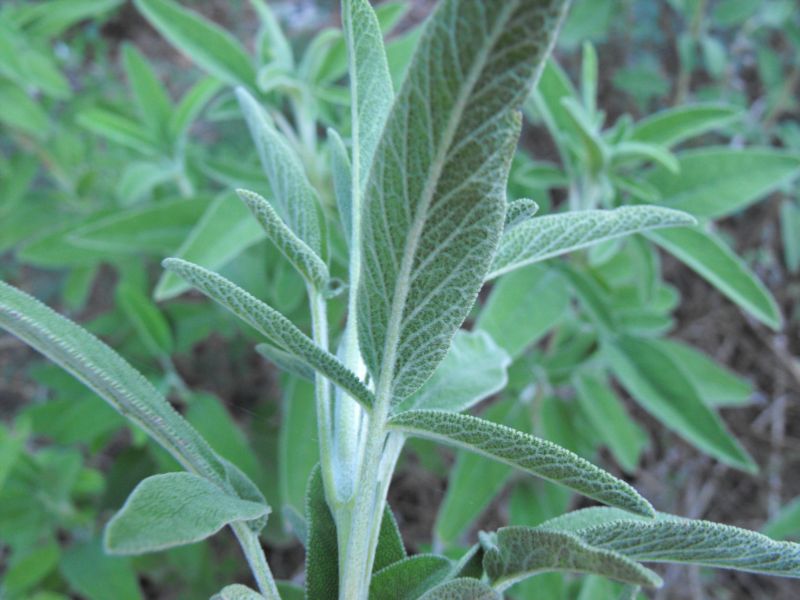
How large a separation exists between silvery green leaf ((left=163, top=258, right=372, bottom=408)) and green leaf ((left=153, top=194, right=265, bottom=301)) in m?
0.82

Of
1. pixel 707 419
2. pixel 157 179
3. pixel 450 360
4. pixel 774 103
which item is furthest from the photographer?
pixel 774 103

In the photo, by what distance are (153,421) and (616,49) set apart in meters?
2.99

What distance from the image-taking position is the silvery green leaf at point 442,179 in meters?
0.38

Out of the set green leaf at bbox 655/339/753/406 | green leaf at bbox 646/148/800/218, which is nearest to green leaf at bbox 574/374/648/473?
green leaf at bbox 655/339/753/406

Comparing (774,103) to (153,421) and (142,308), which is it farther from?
(153,421)

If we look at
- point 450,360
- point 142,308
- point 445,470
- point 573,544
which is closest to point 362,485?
point 573,544

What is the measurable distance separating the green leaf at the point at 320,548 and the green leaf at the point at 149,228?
1.03 metres

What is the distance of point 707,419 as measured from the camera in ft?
4.63

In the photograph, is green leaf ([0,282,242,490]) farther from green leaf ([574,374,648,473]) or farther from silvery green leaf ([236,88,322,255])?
green leaf ([574,374,648,473])

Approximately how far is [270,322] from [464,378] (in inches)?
13.5

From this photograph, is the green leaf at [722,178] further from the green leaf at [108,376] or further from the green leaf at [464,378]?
the green leaf at [108,376]

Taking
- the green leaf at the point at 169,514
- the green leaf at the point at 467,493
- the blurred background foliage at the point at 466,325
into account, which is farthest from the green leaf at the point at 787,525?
the green leaf at the point at 169,514

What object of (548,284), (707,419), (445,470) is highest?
(548,284)

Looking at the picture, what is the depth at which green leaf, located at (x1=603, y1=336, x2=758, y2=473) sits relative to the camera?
1.40 meters
